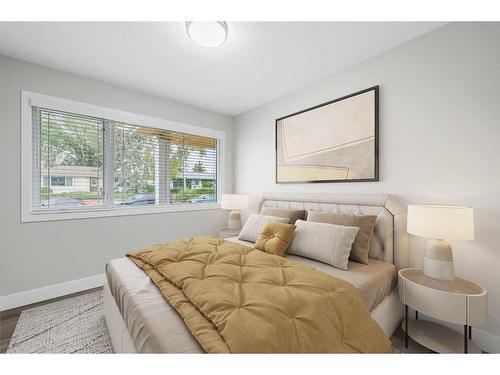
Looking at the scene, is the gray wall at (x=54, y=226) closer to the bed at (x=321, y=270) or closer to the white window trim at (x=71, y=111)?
the white window trim at (x=71, y=111)

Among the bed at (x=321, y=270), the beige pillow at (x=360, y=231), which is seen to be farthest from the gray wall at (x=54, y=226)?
the beige pillow at (x=360, y=231)

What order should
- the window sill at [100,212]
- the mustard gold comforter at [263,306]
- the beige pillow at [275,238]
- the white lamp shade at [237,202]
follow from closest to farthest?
1. the mustard gold comforter at [263,306]
2. the beige pillow at [275,238]
3. the window sill at [100,212]
4. the white lamp shade at [237,202]

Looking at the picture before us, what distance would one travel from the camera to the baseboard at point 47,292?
7.00 ft

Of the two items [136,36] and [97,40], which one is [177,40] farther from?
[97,40]

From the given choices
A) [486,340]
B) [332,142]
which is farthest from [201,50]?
[486,340]

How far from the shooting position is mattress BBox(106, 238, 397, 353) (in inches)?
36.5

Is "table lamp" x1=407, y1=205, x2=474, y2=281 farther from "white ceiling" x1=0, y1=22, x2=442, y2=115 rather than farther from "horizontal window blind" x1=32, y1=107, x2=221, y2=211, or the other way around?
"horizontal window blind" x1=32, y1=107, x2=221, y2=211

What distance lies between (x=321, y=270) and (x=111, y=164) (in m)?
2.71

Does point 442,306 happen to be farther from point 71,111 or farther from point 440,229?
point 71,111

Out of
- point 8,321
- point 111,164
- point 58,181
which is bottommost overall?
point 8,321

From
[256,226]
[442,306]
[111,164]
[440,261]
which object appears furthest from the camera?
[111,164]

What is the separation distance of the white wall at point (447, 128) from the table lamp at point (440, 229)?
0.27 meters

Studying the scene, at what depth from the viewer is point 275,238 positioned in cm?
204
